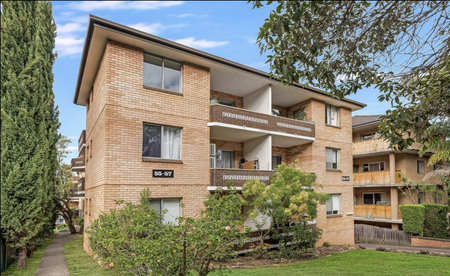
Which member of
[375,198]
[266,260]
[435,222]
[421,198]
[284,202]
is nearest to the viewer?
[266,260]

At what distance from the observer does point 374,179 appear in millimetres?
26562

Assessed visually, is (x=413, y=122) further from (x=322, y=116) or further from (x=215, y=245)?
(x=322, y=116)

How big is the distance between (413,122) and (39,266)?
13.5 meters

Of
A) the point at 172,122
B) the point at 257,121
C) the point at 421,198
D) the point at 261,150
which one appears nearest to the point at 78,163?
the point at 172,122

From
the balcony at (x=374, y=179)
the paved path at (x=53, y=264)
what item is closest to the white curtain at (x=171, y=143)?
the paved path at (x=53, y=264)

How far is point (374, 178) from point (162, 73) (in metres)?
21.3

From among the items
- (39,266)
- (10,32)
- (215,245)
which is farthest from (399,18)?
(39,266)

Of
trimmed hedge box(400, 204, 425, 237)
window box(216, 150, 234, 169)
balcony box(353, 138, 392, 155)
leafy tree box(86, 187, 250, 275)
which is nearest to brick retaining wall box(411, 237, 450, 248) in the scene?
trimmed hedge box(400, 204, 425, 237)

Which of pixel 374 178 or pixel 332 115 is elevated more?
pixel 332 115

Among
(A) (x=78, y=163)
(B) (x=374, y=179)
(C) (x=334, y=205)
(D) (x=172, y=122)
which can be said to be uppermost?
(D) (x=172, y=122)

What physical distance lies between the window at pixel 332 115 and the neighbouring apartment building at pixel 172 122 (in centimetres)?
213

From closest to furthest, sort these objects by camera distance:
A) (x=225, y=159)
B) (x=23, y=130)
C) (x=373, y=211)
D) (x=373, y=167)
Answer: (x=23, y=130) < (x=225, y=159) < (x=373, y=211) < (x=373, y=167)

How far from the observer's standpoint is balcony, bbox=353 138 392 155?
84.7 ft

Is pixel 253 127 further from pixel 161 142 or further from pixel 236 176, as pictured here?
pixel 161 142
